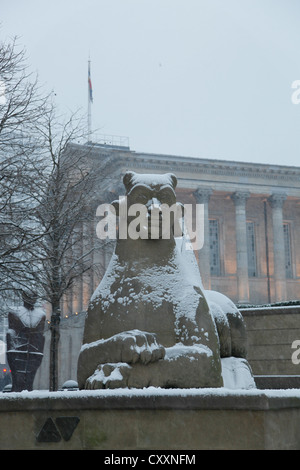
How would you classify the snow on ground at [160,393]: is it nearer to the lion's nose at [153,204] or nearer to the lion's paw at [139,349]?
the lion's paw at [139,349]

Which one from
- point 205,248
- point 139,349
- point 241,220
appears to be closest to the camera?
point 139,349

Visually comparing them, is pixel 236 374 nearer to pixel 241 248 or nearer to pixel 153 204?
pixel 153 204

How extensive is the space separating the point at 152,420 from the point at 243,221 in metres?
56.9

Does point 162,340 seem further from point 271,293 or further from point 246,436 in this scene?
point 271,293

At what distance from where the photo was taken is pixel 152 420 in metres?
4.78

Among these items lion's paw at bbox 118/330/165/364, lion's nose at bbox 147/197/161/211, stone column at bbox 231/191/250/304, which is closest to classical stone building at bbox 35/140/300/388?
stone column at bbox 231/191/250/304

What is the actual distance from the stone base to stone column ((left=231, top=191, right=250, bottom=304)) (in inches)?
2174

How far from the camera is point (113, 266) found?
21.2 ft

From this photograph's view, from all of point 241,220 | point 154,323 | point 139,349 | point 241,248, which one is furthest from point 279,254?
point 139,349

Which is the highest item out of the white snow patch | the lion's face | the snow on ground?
the lion's face

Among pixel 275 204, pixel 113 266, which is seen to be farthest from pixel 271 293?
pixel 113 266

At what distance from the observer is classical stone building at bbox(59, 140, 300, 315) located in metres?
58.5

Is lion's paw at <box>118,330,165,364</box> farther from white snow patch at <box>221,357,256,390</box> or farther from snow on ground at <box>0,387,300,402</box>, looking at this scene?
white snow patch at <box>221,357,256,390</box>
